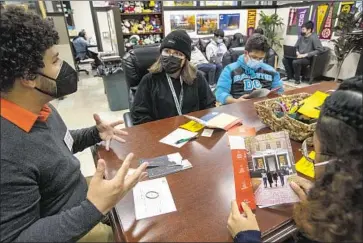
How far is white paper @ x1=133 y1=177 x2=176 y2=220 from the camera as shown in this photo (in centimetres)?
79

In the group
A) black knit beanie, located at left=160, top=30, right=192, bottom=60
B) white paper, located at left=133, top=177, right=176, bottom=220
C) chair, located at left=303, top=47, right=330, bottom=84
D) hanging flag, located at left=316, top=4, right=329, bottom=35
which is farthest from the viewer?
hanging flag, located at left=316, top=4, right=329, bottom=35

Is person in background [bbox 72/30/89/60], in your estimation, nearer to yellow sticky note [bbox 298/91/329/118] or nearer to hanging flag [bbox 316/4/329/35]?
hanging flag [bbox 316/4/329/35]

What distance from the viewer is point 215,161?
106 cm

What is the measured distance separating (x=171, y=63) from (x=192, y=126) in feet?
1.93

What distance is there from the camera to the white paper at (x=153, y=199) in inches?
31.2

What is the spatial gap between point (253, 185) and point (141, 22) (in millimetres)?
5052

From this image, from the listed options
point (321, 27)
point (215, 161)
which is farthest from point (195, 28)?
point (215, 161)

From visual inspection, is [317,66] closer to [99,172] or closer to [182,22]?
[182,22]

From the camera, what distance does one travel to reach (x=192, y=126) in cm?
137

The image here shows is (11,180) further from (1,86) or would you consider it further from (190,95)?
(190,95)

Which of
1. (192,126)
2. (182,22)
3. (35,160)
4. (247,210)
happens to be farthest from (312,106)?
(182,22)

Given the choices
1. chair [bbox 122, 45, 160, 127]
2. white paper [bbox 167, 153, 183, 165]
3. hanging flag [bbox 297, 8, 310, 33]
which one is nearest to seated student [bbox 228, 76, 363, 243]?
white paper [bbox 167, 153, 183, 165]

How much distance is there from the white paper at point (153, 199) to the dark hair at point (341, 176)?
1.43 ft

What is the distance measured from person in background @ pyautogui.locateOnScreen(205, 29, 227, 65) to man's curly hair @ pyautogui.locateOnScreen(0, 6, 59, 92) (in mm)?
4769
